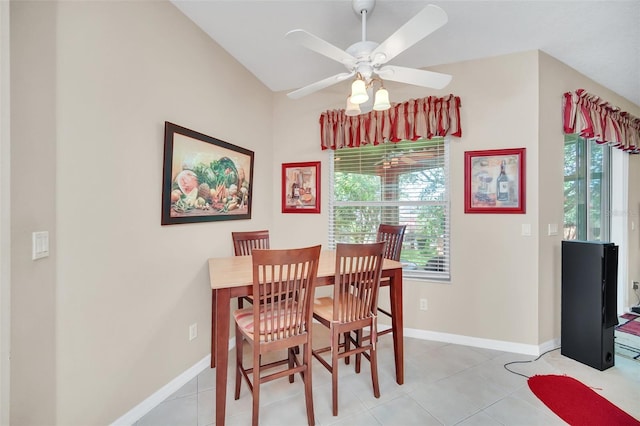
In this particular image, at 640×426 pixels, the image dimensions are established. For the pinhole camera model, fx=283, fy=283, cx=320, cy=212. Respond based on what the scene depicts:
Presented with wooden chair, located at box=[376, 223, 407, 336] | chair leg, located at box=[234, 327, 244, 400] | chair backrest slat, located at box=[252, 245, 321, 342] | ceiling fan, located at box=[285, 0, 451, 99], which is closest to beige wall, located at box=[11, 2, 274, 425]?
chair leg, located at box=[234, 327, 244, 400]

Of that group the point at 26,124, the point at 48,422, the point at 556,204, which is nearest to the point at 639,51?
the point at 556,204

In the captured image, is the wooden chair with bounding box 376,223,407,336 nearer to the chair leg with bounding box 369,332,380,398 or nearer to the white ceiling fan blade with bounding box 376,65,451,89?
the chair leg with bounding box 369,332,380,398

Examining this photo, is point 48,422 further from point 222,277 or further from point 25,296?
point 222,277

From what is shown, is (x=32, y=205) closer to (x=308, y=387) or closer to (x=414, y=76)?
(x=308, y=387)

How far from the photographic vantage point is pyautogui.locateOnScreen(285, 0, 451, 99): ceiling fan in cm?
146

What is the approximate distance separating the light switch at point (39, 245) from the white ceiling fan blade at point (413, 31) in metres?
1.96

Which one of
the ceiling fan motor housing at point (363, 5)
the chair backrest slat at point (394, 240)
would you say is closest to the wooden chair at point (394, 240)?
the chair backrest slat at point (394, 240)

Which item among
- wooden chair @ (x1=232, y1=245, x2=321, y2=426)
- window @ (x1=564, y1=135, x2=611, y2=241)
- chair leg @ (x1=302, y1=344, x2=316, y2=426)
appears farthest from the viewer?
window @ (x1=564, y1=135, x2=611, y2=241)

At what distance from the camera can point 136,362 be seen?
178 cm

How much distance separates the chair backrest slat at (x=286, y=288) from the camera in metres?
1.54

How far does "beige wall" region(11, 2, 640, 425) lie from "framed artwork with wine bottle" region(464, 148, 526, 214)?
3.1 inches

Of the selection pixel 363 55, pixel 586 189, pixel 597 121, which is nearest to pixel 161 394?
pixel 363 55

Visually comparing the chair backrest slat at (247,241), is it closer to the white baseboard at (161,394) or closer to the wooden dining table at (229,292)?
Result: the wooden dining table at (229,292)

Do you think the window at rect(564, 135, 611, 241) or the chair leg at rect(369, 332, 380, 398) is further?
the window at rect(564, 135, 611, 241)
